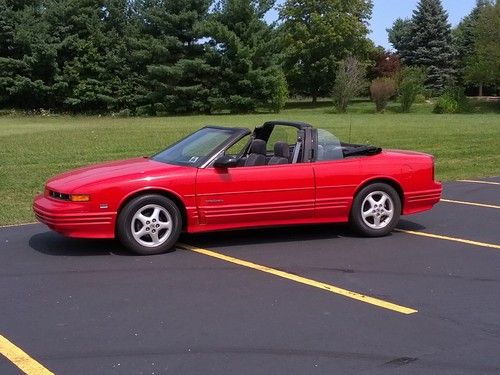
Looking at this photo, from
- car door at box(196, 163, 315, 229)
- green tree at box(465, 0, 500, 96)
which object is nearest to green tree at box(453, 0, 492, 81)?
green tree at box(465, 0, 500, 96)

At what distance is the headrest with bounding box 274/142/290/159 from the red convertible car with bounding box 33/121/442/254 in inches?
0.7

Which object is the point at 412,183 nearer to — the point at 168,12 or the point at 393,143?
the point at 393,143

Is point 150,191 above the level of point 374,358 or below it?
above

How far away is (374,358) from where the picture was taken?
14.7 feet

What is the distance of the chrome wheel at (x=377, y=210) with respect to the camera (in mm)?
8203

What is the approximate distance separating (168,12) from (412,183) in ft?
171

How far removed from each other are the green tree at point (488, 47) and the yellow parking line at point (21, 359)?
6641 cm

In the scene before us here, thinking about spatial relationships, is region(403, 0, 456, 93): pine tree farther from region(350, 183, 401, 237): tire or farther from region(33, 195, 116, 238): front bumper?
region(33, 195, 116, 238): front bumper

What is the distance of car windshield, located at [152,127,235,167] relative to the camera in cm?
771

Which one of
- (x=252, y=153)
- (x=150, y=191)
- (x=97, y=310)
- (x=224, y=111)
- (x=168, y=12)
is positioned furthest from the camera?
(x=224, y=111)

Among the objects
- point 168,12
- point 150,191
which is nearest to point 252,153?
point 150,191

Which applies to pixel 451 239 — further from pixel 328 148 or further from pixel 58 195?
pixel 58 195

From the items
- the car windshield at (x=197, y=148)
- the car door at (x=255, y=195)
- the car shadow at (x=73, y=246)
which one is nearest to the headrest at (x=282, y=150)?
the car door at (x=255, y=195)

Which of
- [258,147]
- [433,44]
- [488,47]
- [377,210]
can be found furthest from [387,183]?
[433,44]
